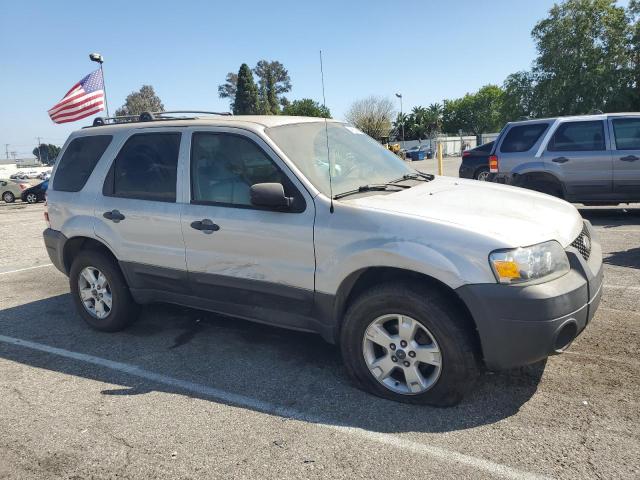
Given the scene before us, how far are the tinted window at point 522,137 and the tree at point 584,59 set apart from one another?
45.1 metres

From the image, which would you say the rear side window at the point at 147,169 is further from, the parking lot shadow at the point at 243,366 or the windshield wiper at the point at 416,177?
the windshield wiper at the point at 416,177

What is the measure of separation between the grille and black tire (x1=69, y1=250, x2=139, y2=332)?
148 inches

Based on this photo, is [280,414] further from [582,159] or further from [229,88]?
[229,88]

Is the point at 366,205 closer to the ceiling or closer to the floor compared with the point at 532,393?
closer to the ceiling

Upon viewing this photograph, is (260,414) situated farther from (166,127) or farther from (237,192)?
(166,127)

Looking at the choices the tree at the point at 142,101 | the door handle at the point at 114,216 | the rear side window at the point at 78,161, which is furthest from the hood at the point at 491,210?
the tree at the point at 142,101

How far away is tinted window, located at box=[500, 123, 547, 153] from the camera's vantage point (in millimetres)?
9383

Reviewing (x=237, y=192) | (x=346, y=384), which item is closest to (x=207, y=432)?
(x=346, y=384)

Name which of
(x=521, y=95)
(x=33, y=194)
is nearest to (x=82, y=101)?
(x=33, y=194)

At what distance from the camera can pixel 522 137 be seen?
9.51m

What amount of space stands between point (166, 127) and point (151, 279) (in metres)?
1.32

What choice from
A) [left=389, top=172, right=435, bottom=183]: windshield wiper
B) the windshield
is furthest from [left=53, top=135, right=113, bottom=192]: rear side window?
[left=389, top=172, right=435, bottom=183]: windshield wiper

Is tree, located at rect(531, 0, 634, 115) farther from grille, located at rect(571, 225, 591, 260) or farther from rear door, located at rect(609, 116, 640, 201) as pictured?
grille, located at rect(571, 225, 591, 260)

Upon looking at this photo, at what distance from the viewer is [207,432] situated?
3150 mm
